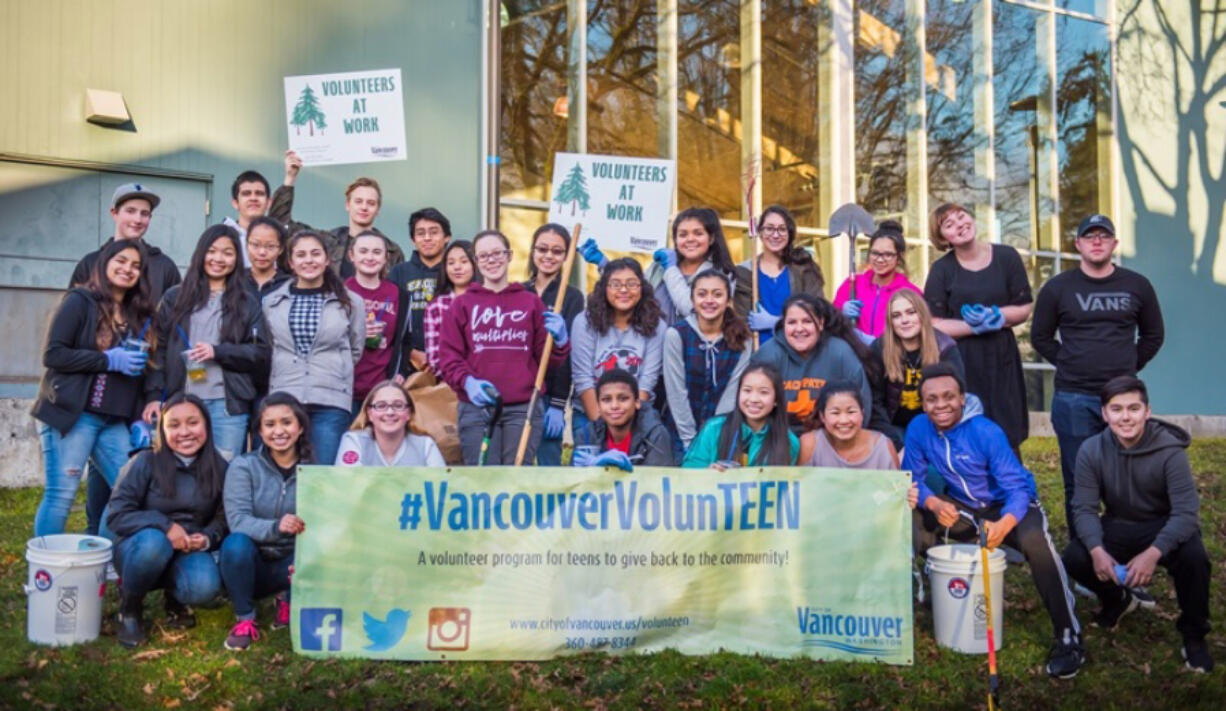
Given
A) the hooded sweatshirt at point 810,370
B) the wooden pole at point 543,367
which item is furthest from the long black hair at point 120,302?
the hooded sweatshirt at point 810,370

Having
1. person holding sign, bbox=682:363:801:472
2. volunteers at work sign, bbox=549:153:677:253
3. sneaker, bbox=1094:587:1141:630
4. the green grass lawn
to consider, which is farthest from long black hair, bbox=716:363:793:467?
volunteers at work sign, bbox=549:153:677:253

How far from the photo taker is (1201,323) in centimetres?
1753

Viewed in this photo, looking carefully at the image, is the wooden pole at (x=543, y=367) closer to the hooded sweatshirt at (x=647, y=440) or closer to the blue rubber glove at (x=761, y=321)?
the hooded sweatshirt at (x=647, y=440)

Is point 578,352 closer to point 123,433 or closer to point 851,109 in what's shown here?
point 123,433

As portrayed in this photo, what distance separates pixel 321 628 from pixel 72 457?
1.83 meters

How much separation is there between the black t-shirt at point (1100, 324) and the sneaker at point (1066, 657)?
6.17ft

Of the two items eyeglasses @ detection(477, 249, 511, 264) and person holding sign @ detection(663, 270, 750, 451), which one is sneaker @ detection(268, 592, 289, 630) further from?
person holding sign @ detection(663, 270, 750, 451)

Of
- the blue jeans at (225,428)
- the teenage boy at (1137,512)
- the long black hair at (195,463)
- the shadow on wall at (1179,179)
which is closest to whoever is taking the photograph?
the teenage boy at (1137,512)

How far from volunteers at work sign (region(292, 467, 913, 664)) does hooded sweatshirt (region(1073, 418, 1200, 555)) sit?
3.52 feet

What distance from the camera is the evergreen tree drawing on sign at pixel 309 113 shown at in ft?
27.7

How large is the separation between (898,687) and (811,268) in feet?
9.59

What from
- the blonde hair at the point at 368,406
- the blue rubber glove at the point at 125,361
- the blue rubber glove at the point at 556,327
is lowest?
the blonde hair at the point at 368,406

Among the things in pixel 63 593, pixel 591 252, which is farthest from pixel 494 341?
pixel 63 593

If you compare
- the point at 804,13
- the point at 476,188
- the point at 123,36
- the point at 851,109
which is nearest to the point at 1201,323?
the point at 851,109
